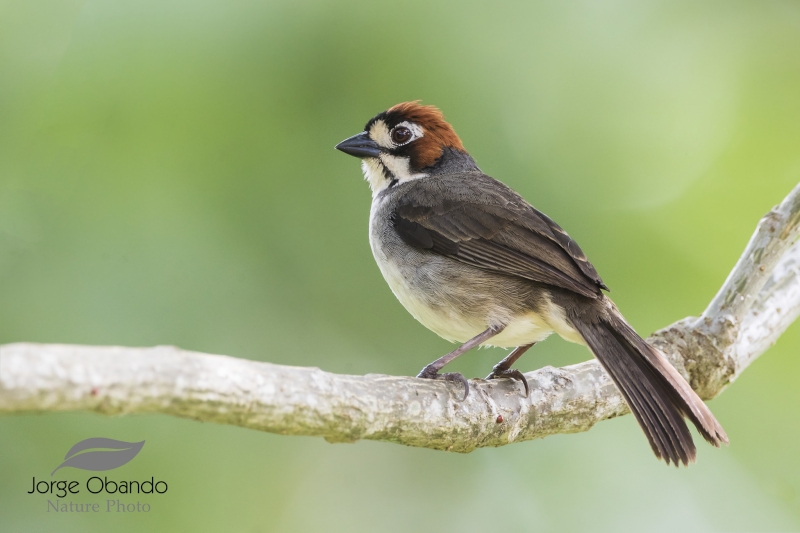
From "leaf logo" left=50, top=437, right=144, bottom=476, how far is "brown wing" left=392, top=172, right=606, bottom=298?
6.31 ft

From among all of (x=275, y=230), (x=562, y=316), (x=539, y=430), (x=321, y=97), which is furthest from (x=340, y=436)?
(x=321, y=97)

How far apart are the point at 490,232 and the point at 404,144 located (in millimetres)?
1059

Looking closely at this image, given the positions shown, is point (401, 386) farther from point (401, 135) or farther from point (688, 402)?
point (401, 135)

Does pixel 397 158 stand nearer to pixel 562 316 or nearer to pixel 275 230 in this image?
Result: pixel 275 230

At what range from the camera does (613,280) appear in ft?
16.4

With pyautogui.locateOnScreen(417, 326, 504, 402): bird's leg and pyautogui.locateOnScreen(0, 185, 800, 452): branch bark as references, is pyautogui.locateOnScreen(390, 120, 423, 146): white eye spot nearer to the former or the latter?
pyautogui.locateOnScreen(417, 326, 504, 402): bird's leg

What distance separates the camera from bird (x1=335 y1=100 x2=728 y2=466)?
10.5 feet

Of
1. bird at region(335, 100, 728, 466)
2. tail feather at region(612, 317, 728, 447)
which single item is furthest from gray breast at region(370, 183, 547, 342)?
tail feather at region(612, 317, 728, 447)

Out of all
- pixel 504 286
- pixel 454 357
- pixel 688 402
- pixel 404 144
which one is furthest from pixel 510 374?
pixel 404 144

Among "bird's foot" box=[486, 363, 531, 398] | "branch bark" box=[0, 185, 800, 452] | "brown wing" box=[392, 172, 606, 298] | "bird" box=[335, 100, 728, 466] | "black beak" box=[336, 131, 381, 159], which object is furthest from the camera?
"black beak" box=[336, 131, 381, 159]

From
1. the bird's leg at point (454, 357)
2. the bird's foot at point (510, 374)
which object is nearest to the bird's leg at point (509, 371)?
the bird's foot at point (510, 374)

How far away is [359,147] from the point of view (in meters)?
4.68

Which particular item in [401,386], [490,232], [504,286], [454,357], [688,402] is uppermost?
[490,232]

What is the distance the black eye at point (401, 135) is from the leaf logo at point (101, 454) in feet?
7.84
